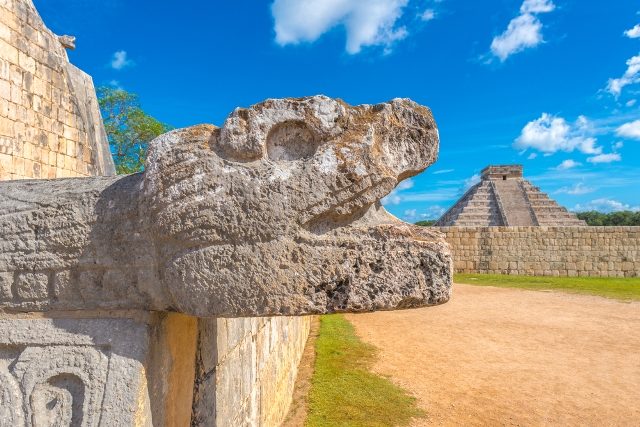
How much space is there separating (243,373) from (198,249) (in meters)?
1.82

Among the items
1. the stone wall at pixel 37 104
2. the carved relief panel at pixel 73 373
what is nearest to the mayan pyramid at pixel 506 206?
the stone wall at pixel 37 104

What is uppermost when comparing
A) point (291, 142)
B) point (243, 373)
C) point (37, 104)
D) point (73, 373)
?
point (37, 104)

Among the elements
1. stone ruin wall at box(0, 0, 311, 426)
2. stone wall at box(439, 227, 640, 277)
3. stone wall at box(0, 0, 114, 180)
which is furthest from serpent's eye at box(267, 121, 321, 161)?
stone wall at box(439, 227, 640, 277)

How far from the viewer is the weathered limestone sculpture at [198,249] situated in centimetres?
153

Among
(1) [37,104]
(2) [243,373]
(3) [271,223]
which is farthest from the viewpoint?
(1) [37,104]

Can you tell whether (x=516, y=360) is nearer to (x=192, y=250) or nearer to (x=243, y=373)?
(x=243, y=373)

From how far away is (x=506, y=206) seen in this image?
26359 mm

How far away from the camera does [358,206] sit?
61.6 inches

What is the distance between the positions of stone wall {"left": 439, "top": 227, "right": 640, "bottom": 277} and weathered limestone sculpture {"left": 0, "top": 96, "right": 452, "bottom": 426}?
18049mm

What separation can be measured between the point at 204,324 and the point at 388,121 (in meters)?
1.28

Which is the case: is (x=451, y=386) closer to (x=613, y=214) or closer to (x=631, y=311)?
(x=631, y=311)

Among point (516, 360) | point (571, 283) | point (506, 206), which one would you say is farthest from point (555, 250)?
point (516, 360)

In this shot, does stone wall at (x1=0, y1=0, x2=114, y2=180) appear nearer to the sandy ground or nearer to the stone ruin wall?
the stone ruin wall

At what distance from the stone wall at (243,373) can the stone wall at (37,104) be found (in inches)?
104
